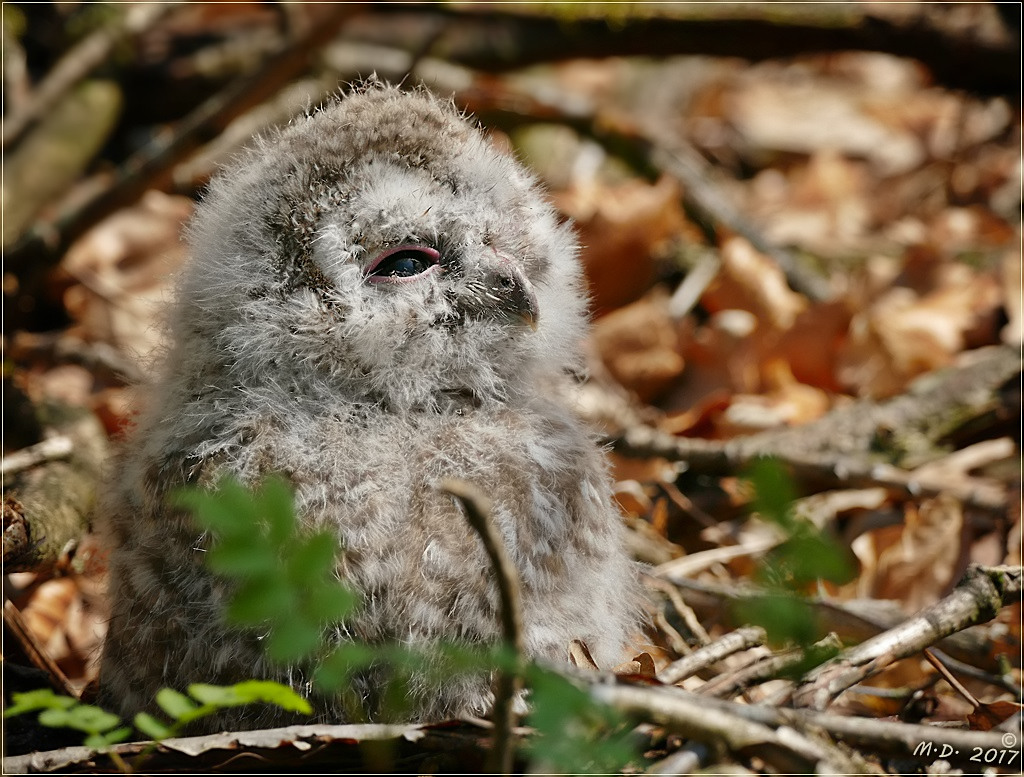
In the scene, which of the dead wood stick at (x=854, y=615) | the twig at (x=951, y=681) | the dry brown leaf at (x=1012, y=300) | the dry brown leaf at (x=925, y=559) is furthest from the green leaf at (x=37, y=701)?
the dry brown leaf at (x=1012, y=300)

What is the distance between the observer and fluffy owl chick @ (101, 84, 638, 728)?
2.07 metres

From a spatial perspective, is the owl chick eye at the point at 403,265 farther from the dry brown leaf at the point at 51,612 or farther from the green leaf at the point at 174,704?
the dry brown leaf at the point at 51,612

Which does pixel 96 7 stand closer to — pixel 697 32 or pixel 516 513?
pixel 697 32

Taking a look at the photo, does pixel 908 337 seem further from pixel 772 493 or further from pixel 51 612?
pixel 51 612

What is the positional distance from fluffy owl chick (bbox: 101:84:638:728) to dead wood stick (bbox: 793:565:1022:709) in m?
0.54

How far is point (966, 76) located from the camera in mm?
5188

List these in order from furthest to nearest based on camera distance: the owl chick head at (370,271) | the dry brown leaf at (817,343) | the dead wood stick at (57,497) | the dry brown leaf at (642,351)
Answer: the dry brown leaf at (642,351) → the dry brown leaf at (817,343) → the dead wood stick at (57,497) → the owl chick head at (370,271)

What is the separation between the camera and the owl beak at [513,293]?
2.39 metres

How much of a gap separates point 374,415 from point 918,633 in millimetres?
1176

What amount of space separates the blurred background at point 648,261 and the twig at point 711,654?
26.4 inches

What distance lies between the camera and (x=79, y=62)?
4789 mm

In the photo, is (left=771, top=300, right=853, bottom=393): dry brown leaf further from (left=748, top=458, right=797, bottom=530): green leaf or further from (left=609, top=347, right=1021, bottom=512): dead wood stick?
(left=748, top=458, right=797, bottom=530): green leaf

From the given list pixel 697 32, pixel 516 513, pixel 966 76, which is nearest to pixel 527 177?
pixel 516 513

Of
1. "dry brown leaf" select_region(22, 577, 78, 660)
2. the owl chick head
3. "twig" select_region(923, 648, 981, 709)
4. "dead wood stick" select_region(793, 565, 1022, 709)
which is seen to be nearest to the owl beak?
the owl chick head
